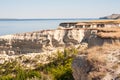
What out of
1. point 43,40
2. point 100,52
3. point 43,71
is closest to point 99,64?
point 100,52

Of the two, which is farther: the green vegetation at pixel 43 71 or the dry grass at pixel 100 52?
the green vegetation at pixel 43 71

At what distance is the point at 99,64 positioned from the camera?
2581cm

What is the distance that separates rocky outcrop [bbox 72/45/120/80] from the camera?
24.9 metres

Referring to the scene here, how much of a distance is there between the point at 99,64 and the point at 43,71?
2536cm

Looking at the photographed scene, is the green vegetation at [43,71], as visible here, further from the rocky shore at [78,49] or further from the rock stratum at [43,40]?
the rock stratum at [43,40]

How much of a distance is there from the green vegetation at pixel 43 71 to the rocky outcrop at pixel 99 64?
10.7 metres

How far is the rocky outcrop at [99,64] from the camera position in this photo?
81.7 feet

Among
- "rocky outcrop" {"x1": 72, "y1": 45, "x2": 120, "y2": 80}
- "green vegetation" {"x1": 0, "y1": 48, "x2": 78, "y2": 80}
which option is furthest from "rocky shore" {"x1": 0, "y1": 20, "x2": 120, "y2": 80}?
"green vegetation" {"x1": 0, "y1": 48, "x2": 78, "y2": 80}

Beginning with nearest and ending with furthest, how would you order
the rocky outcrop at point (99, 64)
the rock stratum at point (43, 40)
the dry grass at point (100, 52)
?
the rocky outcrop at point (99, 64) < the dry grass at point (100, 52) < the rock stratum at point (43, 40)

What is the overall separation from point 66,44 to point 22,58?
59.7 ft

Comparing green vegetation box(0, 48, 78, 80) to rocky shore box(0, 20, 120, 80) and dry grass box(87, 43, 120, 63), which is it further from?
dry grass box(87, 43, 120, 63)

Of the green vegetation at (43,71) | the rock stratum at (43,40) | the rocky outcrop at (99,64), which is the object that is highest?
the rocky outcrop at (99,64)

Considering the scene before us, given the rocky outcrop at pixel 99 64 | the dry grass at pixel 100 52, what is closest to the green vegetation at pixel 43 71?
the dry grass at pixel 100 52

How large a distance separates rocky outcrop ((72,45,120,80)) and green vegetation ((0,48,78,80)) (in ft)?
35.2
